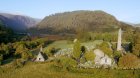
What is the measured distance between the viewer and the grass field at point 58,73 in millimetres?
30609

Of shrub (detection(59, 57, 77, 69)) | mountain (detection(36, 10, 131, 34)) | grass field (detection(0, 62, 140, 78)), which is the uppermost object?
mountain (detection(36, 10, 131, 34))

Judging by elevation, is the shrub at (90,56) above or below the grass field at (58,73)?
above

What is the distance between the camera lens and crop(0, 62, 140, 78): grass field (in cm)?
3061

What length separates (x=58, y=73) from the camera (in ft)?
104

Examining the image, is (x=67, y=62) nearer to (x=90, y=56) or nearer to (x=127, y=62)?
(x=90, y=56)

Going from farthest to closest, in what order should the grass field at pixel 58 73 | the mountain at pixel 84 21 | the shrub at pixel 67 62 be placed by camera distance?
the mountain at pixel 84 21, the shrub at pixel 67 62, the grass field at pixel 58 73

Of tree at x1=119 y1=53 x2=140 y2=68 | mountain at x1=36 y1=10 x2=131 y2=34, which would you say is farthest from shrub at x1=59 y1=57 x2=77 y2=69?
mountain at x1=36 y1=10 x2=131 y2=34

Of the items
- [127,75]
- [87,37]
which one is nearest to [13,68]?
[127,75]

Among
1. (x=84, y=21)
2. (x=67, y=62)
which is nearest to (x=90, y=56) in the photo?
(x=67, y=62)

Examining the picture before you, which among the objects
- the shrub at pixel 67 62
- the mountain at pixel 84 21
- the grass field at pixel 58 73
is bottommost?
the grass field at pixel 58 73

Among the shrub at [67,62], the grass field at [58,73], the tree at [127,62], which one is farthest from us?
the tree at [127,62]

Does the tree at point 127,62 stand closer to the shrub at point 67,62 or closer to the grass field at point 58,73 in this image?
the grass field at point 58,73

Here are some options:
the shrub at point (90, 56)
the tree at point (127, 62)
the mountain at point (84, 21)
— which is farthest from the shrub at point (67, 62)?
the mountain at point (84, 21)

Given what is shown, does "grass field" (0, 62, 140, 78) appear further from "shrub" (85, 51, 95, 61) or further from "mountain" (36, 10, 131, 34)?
"mountain" (36, 10, 131, 34)
